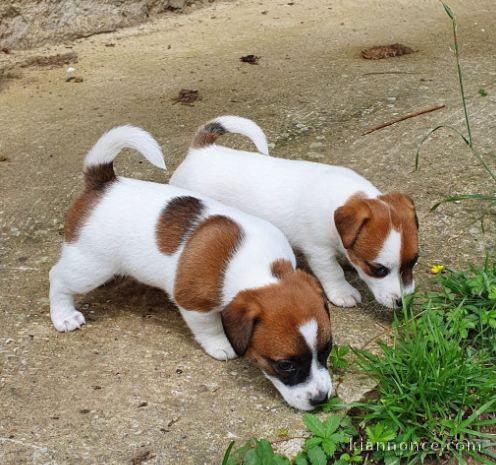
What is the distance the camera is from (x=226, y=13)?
29.3 ft

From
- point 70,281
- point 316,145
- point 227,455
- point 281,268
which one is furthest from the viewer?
point 316,145

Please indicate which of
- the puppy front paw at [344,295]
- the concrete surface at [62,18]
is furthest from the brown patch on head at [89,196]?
the concrete surface at [62,18]

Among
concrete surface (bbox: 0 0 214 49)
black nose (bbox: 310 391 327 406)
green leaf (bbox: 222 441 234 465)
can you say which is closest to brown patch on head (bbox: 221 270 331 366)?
black nose (bbox: 310 391 327 406)

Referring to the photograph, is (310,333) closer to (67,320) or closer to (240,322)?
(240,322)

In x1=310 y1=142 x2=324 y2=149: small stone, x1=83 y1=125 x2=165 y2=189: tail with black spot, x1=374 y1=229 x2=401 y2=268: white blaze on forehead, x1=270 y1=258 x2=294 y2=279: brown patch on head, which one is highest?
x1=83 y1=125 x2=165 y2=189: tail with black spot

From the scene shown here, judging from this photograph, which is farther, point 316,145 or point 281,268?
point 316,145

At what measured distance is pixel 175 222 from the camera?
4.21 meters

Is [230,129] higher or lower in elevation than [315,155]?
higher

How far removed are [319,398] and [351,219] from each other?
1.05 meters

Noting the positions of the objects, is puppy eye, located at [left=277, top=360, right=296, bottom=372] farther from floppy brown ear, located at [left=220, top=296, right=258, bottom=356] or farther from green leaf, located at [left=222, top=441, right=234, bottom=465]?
green leaf, located at [left=222, top=441, right=234, bottom=465]

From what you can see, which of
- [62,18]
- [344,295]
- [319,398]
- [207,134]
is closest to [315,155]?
[207,134]

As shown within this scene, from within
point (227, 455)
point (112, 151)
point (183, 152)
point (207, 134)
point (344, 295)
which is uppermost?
point (112, 151)

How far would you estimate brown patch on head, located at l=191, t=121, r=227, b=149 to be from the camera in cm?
512

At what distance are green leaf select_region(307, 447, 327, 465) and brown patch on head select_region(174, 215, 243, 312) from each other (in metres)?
0.92
